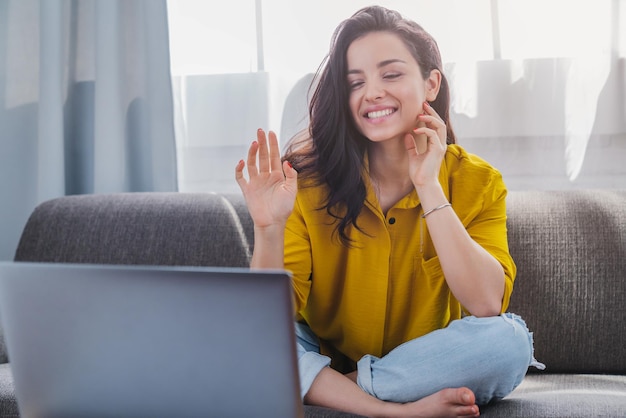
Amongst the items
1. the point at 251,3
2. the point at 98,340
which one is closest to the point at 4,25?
the point at 251,3

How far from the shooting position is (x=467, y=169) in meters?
1.49

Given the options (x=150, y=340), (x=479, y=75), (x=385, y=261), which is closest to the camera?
(x=150, y=340)

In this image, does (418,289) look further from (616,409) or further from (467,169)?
(616,409)

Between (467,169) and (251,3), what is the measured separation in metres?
0.97

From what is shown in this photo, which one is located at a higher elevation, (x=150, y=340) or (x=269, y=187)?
(x=269, y=187)

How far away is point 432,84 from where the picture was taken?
1512mm

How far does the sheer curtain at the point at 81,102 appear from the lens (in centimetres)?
212

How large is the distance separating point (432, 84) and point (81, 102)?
3.78ft

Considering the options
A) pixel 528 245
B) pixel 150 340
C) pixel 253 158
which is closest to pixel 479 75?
pixel 528 245

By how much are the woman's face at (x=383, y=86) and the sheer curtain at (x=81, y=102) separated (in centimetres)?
82

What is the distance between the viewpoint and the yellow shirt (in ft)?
4.71

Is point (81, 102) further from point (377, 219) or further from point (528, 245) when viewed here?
point (528, 245)

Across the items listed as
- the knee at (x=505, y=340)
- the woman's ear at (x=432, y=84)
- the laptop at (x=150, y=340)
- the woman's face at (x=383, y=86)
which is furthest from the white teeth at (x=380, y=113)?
the laptop at (x=150, y=340)

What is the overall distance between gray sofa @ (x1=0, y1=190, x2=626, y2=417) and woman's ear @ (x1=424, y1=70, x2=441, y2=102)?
1.31 feet
